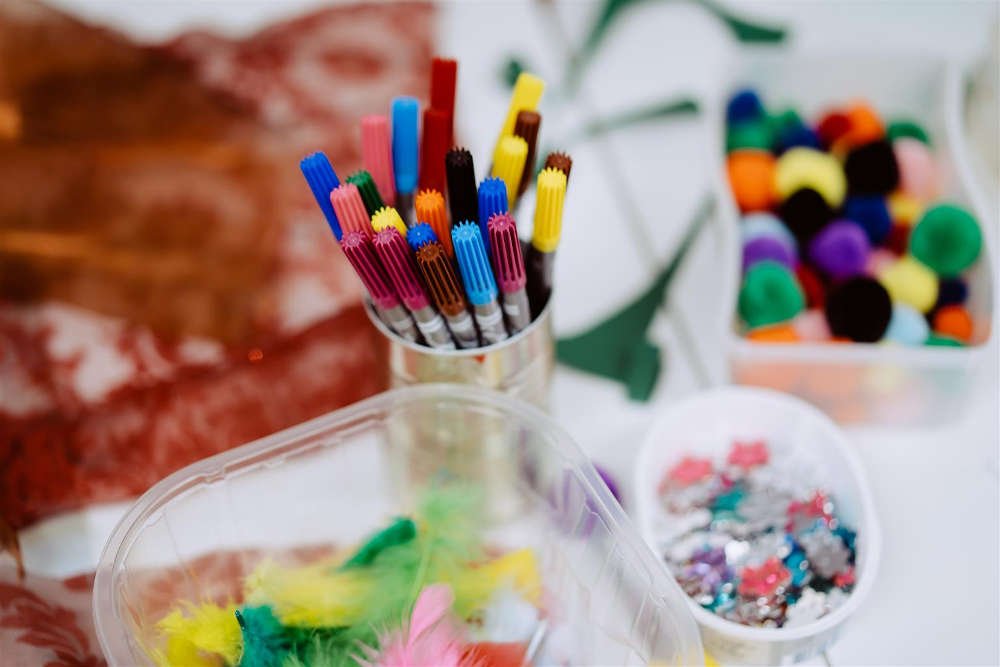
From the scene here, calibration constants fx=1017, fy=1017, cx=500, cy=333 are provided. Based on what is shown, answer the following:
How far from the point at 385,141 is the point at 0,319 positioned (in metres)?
0.29

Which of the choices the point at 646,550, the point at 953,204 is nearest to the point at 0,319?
the point at 646,550

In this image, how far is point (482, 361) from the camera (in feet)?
1.38

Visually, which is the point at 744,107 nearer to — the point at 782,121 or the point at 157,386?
the point at 782,121

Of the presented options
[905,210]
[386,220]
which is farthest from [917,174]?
[386,220]

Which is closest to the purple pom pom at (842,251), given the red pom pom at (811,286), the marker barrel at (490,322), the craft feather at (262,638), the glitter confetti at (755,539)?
the red pom pom at (811,286)

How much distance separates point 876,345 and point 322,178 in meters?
0.27

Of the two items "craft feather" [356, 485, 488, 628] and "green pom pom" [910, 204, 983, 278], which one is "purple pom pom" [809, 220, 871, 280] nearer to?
"green pom pom" [910, 204, 983, 278]

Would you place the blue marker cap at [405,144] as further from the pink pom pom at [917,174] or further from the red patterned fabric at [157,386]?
the pink pom pom at [917,174]

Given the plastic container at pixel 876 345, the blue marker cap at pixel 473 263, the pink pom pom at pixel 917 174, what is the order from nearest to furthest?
the blue marker cap at pixel 473 263 → the plastic container at pixel 876 345 → the pink pom pom at pixel 917 174

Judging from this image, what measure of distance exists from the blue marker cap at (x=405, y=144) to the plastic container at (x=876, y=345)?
0.56 feet

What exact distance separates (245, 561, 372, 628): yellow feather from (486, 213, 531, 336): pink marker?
0.41 feet

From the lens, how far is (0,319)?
0.57 meters

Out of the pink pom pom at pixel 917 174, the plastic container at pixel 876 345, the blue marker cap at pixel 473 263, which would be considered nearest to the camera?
the blue marker cap at pixel 473 263

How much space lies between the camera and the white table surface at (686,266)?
450 millimetres
